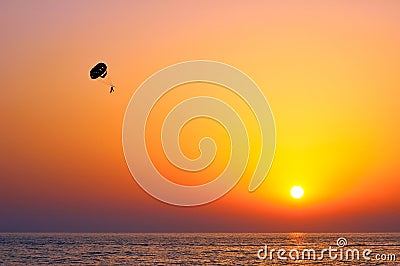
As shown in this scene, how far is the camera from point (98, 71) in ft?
165

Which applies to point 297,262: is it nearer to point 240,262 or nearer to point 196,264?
point 240,262

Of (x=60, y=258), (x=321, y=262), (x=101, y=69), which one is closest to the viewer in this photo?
(x=101, y=69)

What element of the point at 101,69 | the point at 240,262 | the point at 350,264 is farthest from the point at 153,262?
the point at 101,69

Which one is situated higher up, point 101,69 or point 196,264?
point 101,69

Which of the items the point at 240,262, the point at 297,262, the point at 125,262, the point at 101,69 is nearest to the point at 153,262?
the point at 125,262

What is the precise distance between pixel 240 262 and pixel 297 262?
7293mm

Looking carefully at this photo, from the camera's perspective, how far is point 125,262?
86.5 metres

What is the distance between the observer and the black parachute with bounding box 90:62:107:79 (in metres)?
49.6

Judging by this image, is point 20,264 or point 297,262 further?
point 297,262

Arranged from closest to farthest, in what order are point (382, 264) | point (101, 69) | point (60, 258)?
point (101, 69), point (382, 264), point (60, 258)

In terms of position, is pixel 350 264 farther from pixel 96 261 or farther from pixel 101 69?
pixel 101 69

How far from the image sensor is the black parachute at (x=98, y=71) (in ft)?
163

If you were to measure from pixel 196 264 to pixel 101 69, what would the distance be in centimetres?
4032

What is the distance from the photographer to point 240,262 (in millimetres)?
89562
